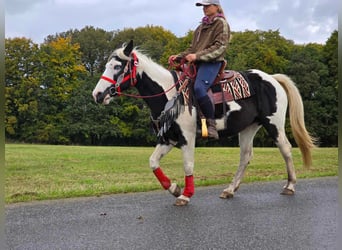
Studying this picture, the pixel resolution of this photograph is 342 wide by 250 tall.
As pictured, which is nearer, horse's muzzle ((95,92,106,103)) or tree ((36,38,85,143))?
horse's muzzle ((95,92,106,103))

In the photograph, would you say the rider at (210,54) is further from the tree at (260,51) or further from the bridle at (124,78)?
the tree at (260,51)

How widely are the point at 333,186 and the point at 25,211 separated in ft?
17.0

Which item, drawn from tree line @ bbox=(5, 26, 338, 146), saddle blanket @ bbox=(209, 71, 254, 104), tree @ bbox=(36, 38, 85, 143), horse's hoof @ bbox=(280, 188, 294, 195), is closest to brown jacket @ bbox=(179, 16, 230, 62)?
saddle blanket @ bbox=(209, 71, 254, 104)

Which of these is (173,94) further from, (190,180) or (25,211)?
(25,211)

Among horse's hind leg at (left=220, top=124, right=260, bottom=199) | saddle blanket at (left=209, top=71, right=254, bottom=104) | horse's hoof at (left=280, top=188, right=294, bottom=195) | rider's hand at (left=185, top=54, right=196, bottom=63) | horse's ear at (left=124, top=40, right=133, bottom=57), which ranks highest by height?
horse's ear at (left=124, top=40, right=133, bottom=57)

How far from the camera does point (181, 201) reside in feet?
20.3

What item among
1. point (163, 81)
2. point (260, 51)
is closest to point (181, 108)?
point (163, 81)

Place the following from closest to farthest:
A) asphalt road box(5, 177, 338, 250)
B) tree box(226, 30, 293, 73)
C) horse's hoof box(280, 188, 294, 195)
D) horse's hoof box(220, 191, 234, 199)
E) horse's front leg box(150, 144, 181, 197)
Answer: asphalt road box(5, 177, 338, 250) < horse's front leg box(150, 144, 181, 197) < horse's hoof box(220, 191, 234, 199) < horse's hoof box(280, 188, 294, 195) < tree box(226, 30, 293, 73)

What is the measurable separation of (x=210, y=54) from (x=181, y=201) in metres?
2.15

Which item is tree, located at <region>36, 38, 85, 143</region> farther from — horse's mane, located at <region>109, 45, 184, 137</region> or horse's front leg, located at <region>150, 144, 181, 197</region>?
horse's front leg, located at <region>150, 144, 181, 197</region>

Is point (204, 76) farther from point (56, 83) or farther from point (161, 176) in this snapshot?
point (56, 83)

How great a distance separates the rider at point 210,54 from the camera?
6.36 meters

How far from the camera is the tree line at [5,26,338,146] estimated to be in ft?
141

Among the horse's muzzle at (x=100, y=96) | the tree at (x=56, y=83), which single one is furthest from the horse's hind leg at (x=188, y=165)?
the tree at (x=56, y=83)
